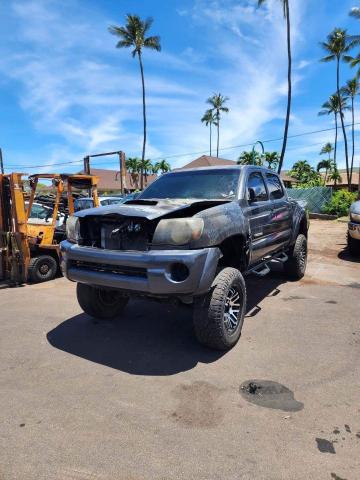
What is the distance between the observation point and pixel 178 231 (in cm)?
328

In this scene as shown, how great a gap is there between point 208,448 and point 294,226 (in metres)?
4.72

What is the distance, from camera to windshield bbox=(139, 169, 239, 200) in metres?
4.54

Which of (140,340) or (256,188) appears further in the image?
(256,188)

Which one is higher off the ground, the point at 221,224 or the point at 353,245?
the point at 221,224

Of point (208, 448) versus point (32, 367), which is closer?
point (208, 448)

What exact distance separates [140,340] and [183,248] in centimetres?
140

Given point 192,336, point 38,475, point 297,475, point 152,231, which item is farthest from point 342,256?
point 38,475

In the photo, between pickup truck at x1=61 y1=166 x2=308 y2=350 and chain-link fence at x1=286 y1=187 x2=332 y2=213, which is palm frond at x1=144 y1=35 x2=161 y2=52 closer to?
chain-link fence at x1=286 y1=187 x2=332 y2=213

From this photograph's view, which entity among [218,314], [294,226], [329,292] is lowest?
[329,292]

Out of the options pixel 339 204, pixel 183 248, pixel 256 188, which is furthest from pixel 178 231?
pixel 339 204

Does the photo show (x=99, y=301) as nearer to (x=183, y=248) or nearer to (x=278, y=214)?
(x=183, y=248)

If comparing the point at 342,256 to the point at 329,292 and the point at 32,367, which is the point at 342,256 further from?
the point at 32,367

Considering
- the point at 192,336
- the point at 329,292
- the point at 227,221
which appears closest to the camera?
the point at 227,221

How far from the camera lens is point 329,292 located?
6.03 m
